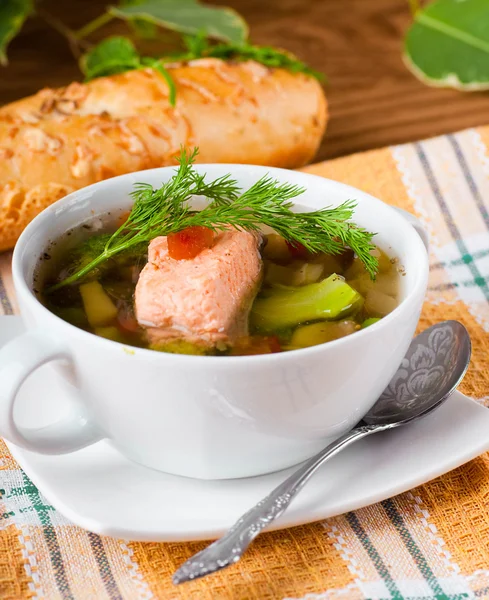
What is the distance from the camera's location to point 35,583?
112 centimetres

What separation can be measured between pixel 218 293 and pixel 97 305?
20 cm

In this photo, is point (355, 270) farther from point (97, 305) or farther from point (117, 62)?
point (117, 62)

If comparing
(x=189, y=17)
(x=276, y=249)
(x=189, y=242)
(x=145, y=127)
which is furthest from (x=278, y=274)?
(x=189, y=17)

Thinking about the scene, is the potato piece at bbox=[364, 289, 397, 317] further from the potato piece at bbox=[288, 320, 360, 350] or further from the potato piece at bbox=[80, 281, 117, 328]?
the potato piece at bbox=[80, 281, 117, 328]

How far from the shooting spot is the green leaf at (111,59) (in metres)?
2.51

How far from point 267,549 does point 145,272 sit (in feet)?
1.51

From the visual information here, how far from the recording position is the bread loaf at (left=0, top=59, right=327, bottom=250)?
2084mm

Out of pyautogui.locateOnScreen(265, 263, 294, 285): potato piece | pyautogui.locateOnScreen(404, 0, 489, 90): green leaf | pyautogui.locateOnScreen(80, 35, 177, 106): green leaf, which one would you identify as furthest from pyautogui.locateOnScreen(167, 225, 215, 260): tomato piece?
pyautogui.locateOnScreen(404, 0, 489, 90): green leaf

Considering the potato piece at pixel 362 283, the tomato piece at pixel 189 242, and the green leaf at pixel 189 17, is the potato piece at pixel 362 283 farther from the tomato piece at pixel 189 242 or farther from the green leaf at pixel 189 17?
the green leaf at pixel 189 17

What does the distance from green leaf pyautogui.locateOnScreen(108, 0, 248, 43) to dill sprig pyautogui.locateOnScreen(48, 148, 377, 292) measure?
1557 mm

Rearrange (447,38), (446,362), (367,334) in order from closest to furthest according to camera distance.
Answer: (367,334)
(446,362)
(447,38)

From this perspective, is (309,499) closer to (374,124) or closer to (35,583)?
(35,583)

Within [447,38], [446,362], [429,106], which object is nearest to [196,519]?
[446,362]

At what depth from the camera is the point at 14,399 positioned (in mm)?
1095
